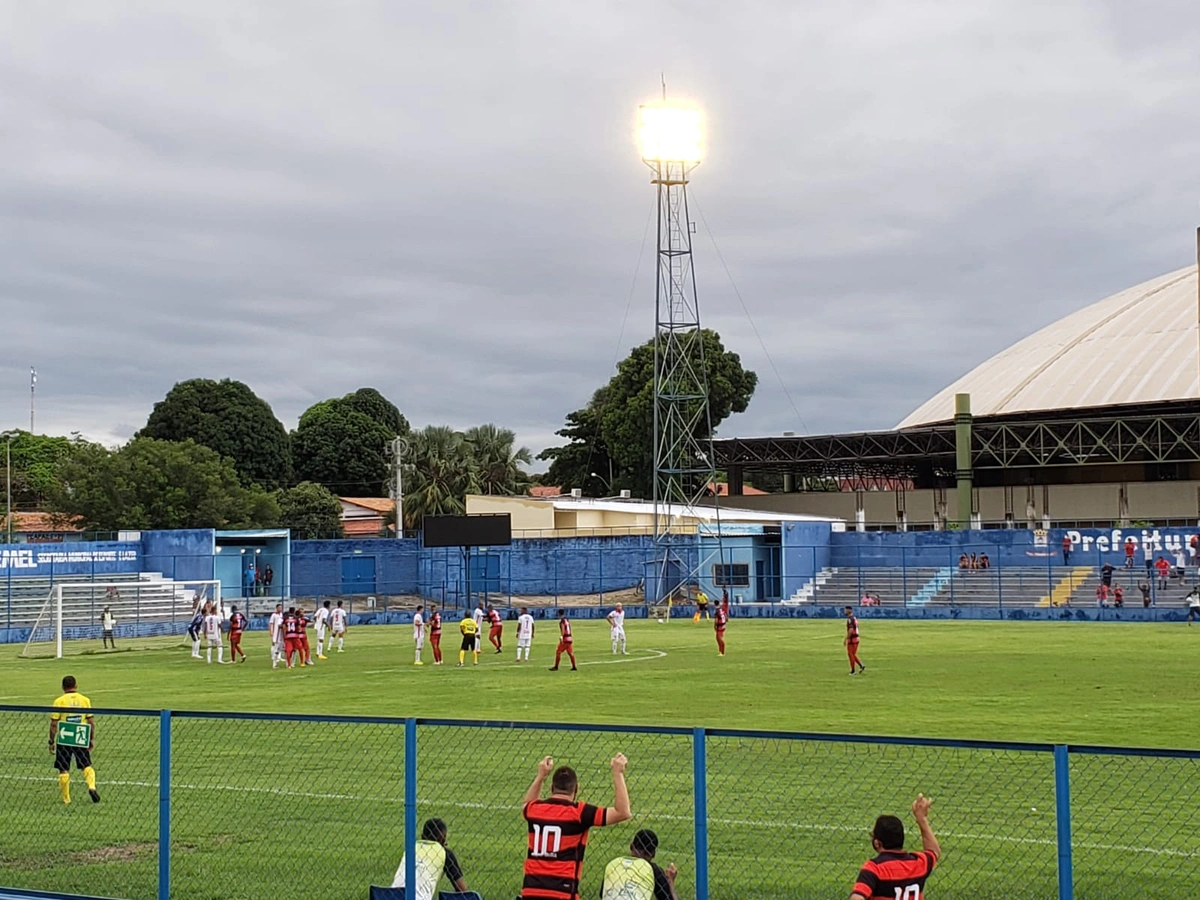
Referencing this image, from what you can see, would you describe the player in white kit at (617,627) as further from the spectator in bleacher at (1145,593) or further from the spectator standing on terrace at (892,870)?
the spectator standing on terrace at (892,870)

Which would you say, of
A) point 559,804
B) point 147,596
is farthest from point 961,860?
point 147,596

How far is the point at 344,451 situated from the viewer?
406 feet

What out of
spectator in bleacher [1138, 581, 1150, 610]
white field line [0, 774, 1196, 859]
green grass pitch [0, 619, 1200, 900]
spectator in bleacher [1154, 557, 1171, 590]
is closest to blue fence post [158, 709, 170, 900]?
green grass pitch [0, 619, 1200, 900]

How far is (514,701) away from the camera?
27812 mm

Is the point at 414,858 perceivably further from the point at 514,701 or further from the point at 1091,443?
the point at 1091,443

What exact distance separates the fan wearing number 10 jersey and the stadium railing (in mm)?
513

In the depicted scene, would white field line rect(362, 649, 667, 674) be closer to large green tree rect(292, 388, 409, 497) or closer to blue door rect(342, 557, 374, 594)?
blue door rect(342, 557, 374, 594)

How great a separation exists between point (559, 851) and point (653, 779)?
28.9 feet

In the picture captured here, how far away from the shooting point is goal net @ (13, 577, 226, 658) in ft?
167

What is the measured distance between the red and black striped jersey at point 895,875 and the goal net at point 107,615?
43.6 metres

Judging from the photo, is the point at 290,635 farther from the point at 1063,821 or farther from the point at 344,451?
the point at 344,451

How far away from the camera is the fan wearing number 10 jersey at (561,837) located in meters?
8.46

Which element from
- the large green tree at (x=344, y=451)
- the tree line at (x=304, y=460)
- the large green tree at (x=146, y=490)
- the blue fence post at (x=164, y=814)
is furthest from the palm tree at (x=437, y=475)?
the blue fence post at (x=164, y=814)

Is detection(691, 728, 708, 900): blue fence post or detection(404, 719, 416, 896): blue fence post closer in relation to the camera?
detection(691, 728, 708, 900): blue fence post
